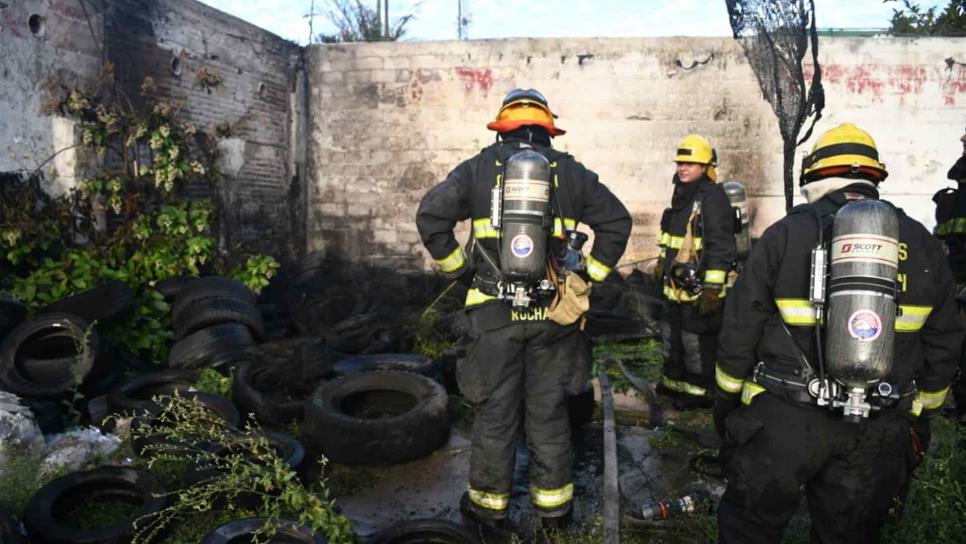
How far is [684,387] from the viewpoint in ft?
17.1

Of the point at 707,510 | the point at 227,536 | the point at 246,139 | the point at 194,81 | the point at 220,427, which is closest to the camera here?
the point at 227,536

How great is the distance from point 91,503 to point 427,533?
181cm

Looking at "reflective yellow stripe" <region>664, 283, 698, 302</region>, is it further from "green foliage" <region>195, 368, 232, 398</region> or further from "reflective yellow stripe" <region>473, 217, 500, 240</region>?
"green foliage" <region>195, 368, 232, 398</region>

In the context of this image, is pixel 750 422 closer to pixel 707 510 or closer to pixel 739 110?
pixel 707 510

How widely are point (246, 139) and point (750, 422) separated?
25.9 feet

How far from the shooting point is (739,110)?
8984mm

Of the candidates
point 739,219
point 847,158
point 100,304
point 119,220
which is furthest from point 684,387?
point 119,220

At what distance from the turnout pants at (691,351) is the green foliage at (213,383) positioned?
138 inches

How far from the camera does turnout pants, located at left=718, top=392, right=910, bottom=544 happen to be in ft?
7.98

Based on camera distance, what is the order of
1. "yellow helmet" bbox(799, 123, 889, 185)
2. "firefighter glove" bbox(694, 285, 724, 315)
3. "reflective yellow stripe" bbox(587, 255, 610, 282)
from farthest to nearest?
1. "firefighter glove" bbox(694, 285, 724, 315)
2. "reflective yellow stripe" bbox(587, 255, 610, 282)
3. "yellow helmet" bbox(799, 123, 889, 185)

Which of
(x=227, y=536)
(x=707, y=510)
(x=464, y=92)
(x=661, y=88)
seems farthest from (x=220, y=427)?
(x=661, y=88)

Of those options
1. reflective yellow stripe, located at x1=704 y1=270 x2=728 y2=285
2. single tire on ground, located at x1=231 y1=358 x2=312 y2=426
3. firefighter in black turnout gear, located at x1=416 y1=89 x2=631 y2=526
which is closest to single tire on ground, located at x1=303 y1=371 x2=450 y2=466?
single tire on ground, located at x1=231 y1=358 x2=312 y2=426

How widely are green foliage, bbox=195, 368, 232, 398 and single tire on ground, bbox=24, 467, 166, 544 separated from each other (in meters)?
1.45

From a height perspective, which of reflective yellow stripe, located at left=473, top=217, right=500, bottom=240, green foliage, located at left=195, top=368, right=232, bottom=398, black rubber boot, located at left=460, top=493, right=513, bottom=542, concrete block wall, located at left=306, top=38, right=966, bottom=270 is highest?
concrete block wall, located at left=306, top=38, right=966, bottom=270
